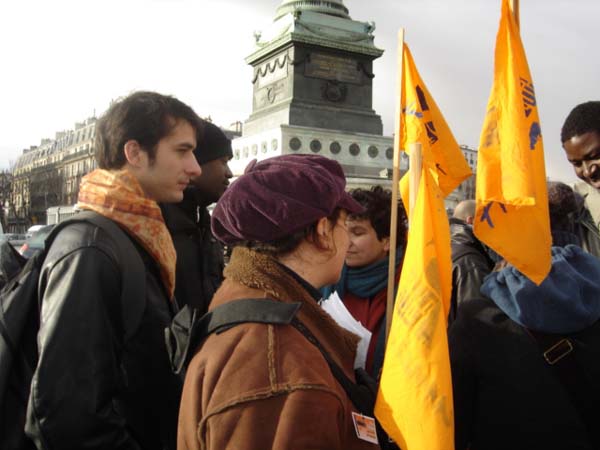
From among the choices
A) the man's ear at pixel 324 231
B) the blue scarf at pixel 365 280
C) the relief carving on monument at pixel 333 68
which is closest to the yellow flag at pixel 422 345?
the man's ear at pixel 324 231

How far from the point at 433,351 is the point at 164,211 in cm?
222

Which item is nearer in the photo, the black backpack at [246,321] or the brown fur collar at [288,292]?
the black backpack at [246,321]

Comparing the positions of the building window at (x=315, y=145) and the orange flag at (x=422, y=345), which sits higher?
the building window at (x=315, y=145)

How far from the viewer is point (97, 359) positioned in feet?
6.00

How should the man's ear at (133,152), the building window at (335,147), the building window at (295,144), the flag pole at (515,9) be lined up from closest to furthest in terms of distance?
the man's ear at (133,152) → the flag pole at (515,9) → the building window at (295,144) → the building window at (335,147)

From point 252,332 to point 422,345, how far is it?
0.67 meters

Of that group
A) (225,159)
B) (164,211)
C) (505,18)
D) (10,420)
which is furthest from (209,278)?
(505,18)

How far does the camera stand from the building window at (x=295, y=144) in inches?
763

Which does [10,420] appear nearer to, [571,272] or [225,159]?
[571,272]

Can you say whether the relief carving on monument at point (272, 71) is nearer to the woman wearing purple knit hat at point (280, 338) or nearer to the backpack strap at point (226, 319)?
the woman wearing purple knit hat at point (280, 338)

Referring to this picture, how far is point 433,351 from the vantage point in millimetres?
1883

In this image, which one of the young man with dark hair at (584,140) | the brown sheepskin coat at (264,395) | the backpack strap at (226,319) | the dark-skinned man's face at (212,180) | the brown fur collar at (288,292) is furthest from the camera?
the dark-skinned man's face at (212,180)

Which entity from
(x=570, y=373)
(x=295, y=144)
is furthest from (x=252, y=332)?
(x=295, y=144)

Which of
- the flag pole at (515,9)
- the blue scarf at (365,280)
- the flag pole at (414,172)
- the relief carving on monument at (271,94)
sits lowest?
the blue scarf at (365,280)
